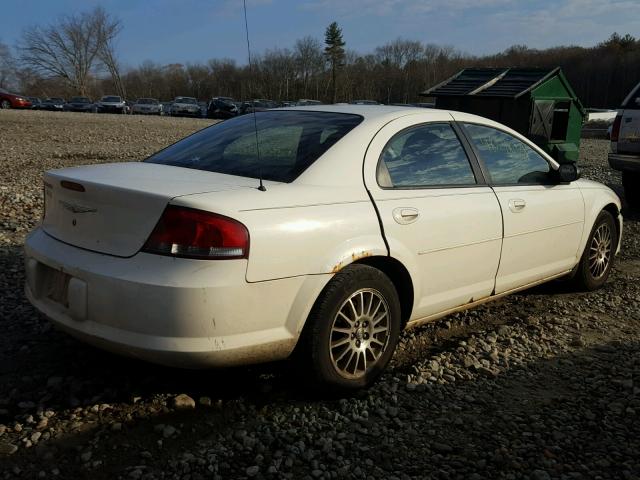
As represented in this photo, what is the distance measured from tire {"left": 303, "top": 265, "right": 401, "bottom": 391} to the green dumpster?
757 centimetres

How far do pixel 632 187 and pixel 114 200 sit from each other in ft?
28.1

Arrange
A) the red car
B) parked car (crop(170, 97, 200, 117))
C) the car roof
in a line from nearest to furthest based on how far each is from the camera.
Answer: the car roof < the red car < parked car (crop(170, 97, 200, 117))

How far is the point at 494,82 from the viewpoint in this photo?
34.0 ft

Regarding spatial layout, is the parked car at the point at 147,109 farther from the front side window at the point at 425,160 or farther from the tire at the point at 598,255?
→ the front side window at the point at 425,160

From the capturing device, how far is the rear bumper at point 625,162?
8305 millimetres

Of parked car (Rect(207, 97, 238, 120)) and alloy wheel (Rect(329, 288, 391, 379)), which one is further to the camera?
parked car (Rect(207, 97, 238, 120))

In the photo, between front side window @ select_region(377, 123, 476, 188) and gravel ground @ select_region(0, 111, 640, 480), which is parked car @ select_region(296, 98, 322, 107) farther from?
gravel ground @ select_region(0, 111, 640, 480)

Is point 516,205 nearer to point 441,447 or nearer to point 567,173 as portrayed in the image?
point 567,173

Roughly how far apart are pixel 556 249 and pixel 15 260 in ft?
14.0

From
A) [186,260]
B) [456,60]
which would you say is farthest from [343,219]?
[456,60]

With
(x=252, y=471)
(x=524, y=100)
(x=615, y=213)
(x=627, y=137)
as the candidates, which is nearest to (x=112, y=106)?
(x=524, y=100)

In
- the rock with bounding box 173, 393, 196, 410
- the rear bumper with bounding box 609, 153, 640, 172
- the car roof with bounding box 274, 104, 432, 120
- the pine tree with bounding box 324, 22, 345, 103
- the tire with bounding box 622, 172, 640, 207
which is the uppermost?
the pine tree with bounding box 324, 22, 345, 103

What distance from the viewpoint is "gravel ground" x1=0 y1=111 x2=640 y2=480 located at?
254 centimetres

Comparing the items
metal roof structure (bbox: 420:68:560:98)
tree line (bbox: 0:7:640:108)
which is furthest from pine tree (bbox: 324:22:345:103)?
metal roof structure (bbox: 420:68:560:98)
